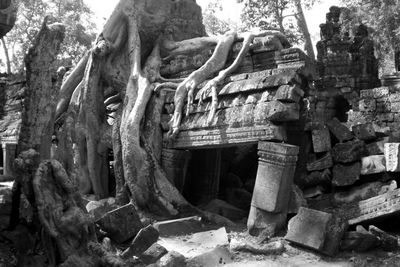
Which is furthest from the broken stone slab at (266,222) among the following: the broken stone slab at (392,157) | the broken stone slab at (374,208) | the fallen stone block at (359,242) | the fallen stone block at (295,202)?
the broken stone slab at (392,157)

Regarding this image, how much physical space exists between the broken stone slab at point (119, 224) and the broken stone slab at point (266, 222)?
5.26 ft

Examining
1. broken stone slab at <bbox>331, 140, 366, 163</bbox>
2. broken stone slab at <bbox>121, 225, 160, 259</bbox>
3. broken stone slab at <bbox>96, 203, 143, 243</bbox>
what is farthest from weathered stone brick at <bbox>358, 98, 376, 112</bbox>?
broken stone slab at <bbox>96, 203, 143, 243</bbox>

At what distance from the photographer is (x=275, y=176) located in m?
5.59

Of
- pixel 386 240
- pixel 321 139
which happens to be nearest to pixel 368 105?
pixel 321 139

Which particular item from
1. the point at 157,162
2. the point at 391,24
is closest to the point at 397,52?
the point at 391,24

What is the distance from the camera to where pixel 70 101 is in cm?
891

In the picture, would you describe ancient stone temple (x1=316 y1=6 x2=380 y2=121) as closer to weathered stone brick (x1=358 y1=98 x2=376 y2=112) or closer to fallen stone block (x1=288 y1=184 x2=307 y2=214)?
weathered stone brick (x1=358 y1=98 x2=376 y2=112)

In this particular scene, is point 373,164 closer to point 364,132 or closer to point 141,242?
point 364,132

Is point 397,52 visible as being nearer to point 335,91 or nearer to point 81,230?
point 335,91

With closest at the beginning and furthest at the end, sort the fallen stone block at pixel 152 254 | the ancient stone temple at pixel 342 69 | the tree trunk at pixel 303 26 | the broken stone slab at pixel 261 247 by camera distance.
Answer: the fallen stone block at pixel 152 254, the broken stone slab at pixel 261 247, the ancient stone temple at pixel 342 69, the tree trunk at pixel 303 26

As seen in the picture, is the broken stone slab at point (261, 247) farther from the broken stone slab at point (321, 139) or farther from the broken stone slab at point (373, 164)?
the broken stone slab at point (321, 139)

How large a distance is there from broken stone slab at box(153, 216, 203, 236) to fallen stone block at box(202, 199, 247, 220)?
26.4 inches

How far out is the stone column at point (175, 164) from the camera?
7098 mm

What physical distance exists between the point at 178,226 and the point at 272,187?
1.39 meters
